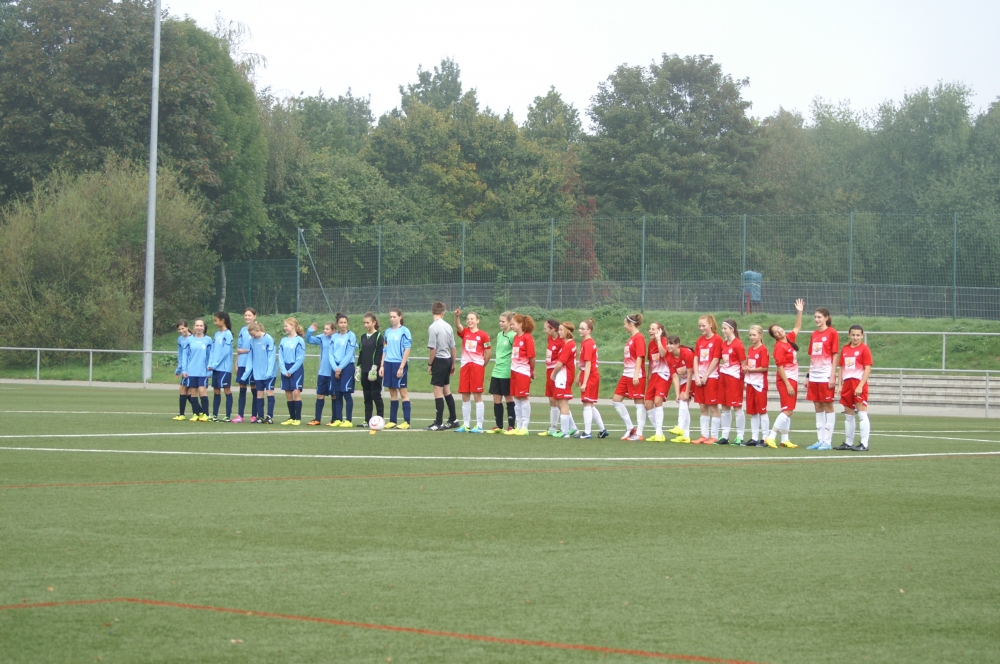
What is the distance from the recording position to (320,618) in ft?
16.8

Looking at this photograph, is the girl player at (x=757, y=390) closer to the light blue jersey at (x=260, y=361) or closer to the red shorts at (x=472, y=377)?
the red shorts at (x=472, y=377)

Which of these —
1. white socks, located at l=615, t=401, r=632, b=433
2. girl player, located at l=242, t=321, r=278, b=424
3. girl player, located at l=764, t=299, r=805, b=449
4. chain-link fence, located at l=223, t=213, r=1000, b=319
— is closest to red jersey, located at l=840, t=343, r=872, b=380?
girl player, located at l=764, t=299, r=805, b=449

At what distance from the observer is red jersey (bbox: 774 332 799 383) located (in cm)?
1614

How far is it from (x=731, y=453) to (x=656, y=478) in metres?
3.59

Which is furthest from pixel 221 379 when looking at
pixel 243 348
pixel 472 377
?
pixel 472 377

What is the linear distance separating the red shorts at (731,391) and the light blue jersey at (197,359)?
27.4ft

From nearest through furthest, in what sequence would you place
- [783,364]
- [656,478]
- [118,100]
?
[656,478], [783,364], [118,100]

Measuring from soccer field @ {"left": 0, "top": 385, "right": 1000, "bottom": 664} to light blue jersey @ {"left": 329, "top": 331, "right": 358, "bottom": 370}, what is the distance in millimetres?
5340

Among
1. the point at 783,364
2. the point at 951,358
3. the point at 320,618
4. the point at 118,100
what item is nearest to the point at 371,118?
the point at 118,100

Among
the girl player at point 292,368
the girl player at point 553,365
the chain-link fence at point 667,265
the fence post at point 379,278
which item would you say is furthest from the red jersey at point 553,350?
the fence post at point 379,278

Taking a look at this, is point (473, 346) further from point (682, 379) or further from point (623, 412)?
point (682, 379)

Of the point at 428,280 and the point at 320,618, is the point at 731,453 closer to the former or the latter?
the point at 320,618

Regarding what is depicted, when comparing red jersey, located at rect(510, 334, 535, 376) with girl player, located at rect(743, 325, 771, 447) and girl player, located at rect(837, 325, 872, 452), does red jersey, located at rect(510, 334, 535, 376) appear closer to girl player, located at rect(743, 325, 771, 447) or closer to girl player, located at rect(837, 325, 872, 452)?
girl player, located at rect(743, 325, 771, 447)

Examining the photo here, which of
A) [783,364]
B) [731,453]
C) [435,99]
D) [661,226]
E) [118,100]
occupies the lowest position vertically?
[731,453]
